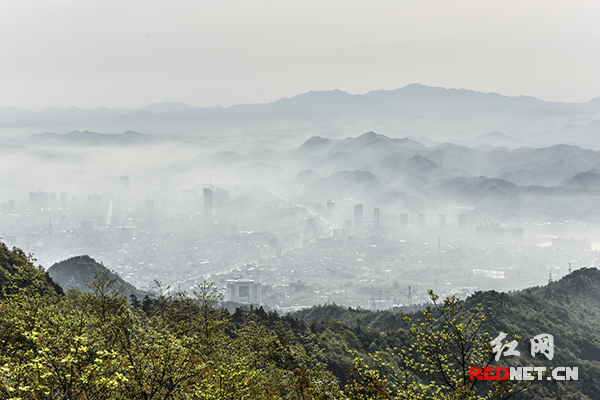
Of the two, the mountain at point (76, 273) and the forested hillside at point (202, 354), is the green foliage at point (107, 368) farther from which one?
the mountain at point (76, 273)

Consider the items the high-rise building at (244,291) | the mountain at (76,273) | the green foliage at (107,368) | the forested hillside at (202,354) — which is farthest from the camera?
the high-rise building at (244,291)

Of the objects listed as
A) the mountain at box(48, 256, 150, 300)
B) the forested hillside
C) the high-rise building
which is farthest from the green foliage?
the high-rise building

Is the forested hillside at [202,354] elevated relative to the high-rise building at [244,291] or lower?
elevated

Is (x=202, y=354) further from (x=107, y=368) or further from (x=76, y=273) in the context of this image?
(x=76, y=273)

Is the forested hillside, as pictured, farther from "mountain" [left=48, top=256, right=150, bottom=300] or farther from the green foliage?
"mountain" [left=48, top=256, right=150, bottom=300]

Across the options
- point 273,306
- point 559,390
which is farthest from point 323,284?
point 559,390

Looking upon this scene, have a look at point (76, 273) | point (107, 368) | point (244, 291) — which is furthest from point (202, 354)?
point (244, 291)

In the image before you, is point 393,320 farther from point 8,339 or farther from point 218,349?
point 8,339

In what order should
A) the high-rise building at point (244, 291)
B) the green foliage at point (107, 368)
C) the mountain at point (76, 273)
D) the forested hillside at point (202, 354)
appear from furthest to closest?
the high-rise building at point (244, 291) → the mountain at point (76, 273) → the forested hillside at point (202, 354) → the green foliage at point (107, 368)

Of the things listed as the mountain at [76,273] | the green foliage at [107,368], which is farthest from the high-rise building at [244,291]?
the green foliage at [107,368]
